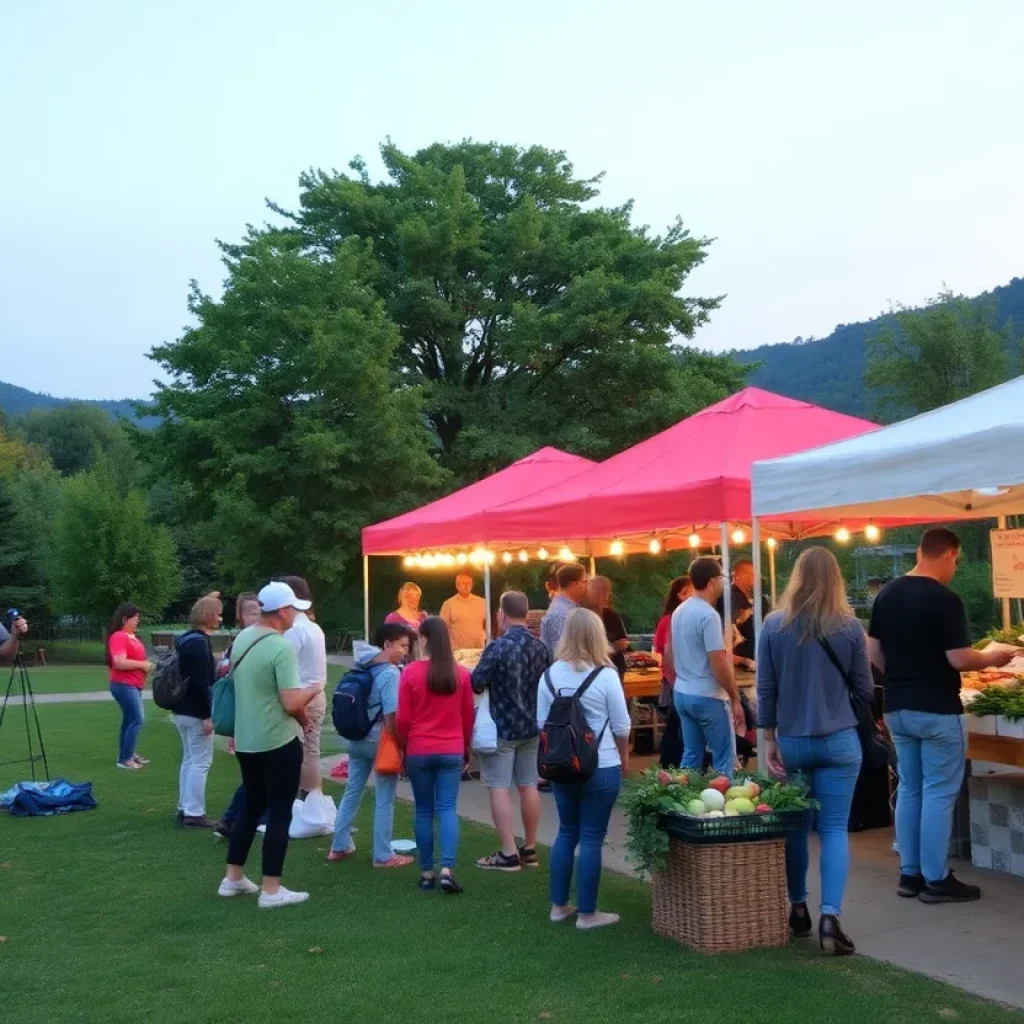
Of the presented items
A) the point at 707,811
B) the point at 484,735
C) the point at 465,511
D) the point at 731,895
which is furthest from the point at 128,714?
the point at 731,895

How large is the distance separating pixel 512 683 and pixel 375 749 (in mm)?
1156

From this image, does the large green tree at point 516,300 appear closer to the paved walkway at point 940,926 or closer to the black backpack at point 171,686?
the black backpack at point 171,686

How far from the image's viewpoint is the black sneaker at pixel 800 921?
222 inches

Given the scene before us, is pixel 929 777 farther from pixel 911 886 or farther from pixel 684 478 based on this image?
pixel 684 478

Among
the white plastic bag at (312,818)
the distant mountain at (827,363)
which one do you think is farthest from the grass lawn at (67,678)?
the distant mountain at (827,363)

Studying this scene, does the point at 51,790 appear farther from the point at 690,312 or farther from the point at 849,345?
the point at 849,345

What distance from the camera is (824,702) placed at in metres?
5.31

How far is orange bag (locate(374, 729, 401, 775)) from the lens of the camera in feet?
23.4

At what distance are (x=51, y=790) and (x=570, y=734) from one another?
671 cm

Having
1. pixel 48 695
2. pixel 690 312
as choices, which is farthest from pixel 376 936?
pixel 690 312

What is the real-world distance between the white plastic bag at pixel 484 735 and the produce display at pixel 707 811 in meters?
1.56

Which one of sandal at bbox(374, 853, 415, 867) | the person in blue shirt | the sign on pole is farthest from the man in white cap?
the sign on pole

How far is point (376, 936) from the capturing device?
598 cm

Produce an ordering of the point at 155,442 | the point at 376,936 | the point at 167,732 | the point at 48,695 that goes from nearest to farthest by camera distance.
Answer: the point at 376,936
the point at 167,732
the point at 48,695
the point at 155,442
